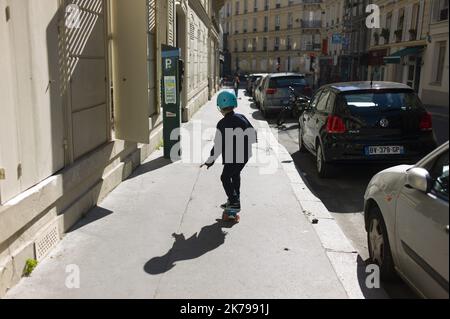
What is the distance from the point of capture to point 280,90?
59.5 ft

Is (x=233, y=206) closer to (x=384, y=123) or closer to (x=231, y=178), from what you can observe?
(x=231, y=178)

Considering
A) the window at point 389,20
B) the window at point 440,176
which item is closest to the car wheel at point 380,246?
the window at point 440,176

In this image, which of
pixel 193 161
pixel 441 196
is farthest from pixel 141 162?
pixel 441 196

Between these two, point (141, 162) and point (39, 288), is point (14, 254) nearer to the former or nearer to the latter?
point (39, 288)

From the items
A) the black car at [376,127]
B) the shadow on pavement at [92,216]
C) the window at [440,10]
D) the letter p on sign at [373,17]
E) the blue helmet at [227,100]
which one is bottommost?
the shadow on pavement at [92,216]

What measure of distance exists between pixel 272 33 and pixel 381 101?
67.5m

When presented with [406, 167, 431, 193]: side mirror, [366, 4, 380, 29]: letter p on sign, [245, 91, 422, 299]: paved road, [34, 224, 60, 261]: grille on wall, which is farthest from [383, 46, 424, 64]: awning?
[34, 224, 60, 261]: grille on wall

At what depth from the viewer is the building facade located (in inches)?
147

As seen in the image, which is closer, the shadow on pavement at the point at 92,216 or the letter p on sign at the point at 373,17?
the shadow on pavement at the point at 92,216

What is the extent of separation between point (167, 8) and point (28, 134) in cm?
776

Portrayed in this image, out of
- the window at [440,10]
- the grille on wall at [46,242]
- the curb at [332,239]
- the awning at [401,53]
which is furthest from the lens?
the awning at [401,53]

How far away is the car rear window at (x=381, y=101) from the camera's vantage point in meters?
7.23

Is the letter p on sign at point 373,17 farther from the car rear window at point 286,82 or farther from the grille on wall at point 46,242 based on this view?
the grille on wall at point 46,242

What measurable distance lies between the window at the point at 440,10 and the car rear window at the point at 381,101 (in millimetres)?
22081
